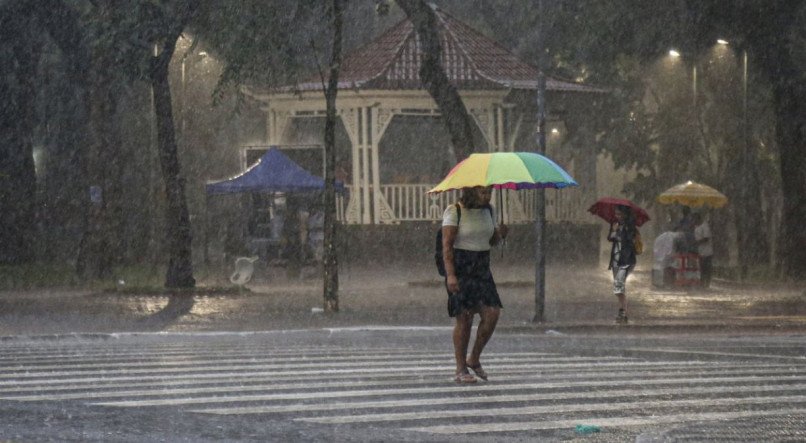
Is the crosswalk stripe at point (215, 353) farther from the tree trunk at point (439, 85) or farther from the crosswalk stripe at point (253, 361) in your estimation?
the tree trunk at point (439, 85)

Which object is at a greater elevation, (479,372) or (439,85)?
(439,85)

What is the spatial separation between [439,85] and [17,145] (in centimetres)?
1661

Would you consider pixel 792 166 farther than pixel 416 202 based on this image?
No

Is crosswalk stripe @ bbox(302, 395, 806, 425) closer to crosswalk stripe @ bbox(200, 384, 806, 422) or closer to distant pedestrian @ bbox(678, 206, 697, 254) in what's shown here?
crosswalk stripe @ bbox(200, 384, 806, 422)

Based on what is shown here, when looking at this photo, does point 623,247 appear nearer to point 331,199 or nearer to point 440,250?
point 331,199

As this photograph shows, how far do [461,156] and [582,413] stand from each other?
57.5ft

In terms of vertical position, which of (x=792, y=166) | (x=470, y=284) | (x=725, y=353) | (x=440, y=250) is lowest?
(x=725, y=353)

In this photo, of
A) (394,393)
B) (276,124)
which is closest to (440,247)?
(394,393)

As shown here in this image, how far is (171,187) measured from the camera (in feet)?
91.2

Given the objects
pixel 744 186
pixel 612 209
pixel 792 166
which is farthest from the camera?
pixel 744 186

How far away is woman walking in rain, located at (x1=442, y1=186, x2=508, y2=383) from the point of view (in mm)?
12398

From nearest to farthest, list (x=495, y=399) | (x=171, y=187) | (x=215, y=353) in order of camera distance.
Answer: (x=495, y=399) < (x=215, y=353) < (x=171, y=187)

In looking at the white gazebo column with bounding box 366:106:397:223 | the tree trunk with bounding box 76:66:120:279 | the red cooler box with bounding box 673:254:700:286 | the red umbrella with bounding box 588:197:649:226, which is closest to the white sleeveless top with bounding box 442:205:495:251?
the red umbrella with bounding box 588:197:649:226

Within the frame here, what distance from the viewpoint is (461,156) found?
91.2ft
